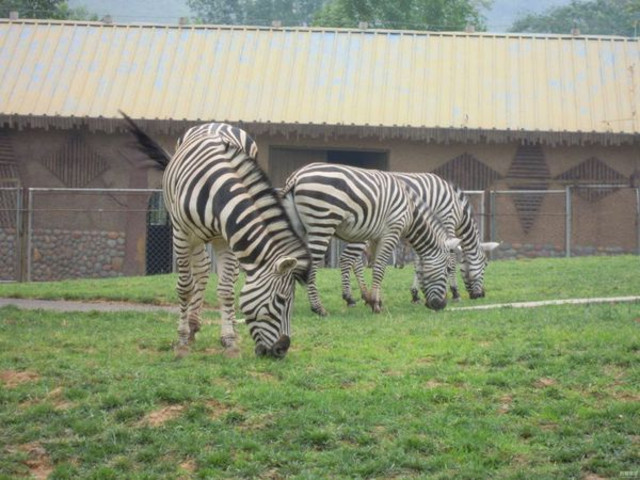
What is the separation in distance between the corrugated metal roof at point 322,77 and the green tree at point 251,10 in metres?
46.7

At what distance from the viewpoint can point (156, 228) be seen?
2697cm

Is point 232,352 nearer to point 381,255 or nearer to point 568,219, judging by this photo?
point 381,255

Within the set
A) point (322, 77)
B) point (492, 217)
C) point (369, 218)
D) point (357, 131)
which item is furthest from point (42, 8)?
point (369, 218)

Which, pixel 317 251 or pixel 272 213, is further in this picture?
pixel 317 251

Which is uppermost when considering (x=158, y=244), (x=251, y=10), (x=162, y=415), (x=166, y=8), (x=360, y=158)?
(x=166, y=8)

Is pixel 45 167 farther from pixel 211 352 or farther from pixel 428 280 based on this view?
pixel 211 352

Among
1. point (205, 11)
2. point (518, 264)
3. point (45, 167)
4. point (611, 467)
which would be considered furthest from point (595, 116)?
point (205, 11)

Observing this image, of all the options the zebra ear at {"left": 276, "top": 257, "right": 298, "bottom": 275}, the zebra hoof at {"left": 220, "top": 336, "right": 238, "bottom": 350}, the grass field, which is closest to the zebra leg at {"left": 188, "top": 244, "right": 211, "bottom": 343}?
the grass field

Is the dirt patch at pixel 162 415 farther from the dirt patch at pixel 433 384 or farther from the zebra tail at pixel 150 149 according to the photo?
the zebra tail at pixel 150 149

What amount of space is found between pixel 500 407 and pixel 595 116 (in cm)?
2013

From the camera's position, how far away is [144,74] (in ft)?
94.5

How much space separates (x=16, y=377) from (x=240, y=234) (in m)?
2.36

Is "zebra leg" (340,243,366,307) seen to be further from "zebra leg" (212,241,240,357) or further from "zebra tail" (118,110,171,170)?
"zebra leg" (212,241,240,357)

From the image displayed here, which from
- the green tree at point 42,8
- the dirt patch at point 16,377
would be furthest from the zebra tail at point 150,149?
the green tree at point 42,8
